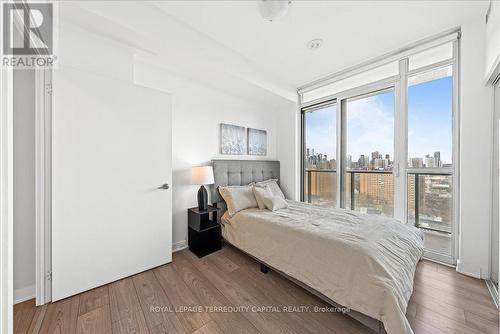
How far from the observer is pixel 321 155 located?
3.62 m

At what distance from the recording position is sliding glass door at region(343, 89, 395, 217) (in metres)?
2.76

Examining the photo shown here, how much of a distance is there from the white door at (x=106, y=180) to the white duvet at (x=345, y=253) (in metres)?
1.08

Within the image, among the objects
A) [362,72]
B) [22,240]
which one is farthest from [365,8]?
[22,240]

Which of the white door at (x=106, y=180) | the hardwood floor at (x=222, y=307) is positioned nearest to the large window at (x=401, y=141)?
the hardwood floor at (x=222, y=307)

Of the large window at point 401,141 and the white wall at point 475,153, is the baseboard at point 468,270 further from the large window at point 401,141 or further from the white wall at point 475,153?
the large window at point 401,141

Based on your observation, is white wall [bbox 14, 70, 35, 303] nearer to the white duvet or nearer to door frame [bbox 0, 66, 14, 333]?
door frame [bbox 0, 66, 14, 333]

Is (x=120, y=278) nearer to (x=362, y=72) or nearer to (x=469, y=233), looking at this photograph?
(x=469, y=233)

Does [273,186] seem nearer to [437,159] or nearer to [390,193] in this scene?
[390,193]

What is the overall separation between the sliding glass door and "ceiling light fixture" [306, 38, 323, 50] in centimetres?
114

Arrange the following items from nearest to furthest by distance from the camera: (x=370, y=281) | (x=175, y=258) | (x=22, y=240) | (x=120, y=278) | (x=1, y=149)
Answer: (x=1, y=149), (x=370, y=281), (x=22, y=240), (x=120, y=278), (x=175, y=258)

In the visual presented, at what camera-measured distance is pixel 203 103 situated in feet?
9.57

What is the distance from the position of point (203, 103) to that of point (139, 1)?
1303mm

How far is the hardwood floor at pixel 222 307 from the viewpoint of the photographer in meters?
1.39

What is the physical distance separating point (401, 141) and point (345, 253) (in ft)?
6.46
